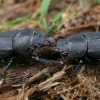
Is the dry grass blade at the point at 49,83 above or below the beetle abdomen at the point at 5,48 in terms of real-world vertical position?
below

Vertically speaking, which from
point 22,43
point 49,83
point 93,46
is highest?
point 22,43

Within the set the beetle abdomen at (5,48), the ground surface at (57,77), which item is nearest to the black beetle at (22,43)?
the beetle abdomen at (5,48)

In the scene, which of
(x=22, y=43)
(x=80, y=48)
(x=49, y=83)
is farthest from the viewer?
(x=22, y=43)

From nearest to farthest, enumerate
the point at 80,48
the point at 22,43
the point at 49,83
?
the point at 49,83, the point at 80,48, the point at 22,43

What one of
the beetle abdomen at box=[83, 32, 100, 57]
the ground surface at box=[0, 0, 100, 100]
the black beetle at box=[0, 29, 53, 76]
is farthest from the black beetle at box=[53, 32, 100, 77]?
the black beetle at box=[0, 29, 53, 76]

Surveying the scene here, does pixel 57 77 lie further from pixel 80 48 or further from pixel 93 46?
pixel 93 46

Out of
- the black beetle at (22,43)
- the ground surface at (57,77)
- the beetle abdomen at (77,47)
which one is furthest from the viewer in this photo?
the black beetle at (22,43)

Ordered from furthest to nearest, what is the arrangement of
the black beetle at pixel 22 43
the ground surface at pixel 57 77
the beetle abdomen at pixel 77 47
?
the black beetle at pixel 22 43 < the beetle abdomen at pixel 77 47 < the ground surface at pixel 57 77

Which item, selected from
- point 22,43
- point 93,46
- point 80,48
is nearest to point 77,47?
point 80,48

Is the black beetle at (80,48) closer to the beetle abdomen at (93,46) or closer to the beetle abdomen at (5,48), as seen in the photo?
the beetle abdomen at (93,46)
